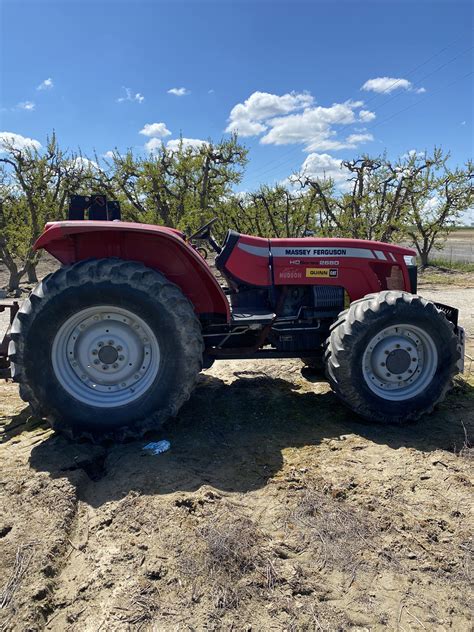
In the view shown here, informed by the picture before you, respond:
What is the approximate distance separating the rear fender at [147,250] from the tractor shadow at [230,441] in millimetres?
937

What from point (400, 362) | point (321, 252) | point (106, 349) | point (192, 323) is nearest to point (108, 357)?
point (106, 349)

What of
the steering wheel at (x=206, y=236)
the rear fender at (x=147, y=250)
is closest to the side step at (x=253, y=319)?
the rear fender at (x=147, y=250)

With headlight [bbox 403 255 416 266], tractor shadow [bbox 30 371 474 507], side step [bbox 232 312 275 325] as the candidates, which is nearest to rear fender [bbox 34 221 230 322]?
side step [bbox 232 312 275 325]

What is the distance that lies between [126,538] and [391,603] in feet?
4.28

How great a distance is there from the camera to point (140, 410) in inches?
128

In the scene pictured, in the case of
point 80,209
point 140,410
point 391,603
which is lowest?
point 391,603

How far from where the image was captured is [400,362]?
3.71m

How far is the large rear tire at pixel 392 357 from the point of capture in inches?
141

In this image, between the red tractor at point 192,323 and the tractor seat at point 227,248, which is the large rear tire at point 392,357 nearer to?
the red tractor at point 192,323

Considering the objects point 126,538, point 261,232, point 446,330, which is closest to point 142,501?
point 126,538

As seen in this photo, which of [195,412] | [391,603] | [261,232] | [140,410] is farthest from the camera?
[261,232]

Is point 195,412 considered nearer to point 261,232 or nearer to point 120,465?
point 120,465

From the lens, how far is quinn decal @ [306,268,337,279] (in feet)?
13.5

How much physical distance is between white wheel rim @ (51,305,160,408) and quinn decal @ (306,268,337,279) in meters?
1.62
